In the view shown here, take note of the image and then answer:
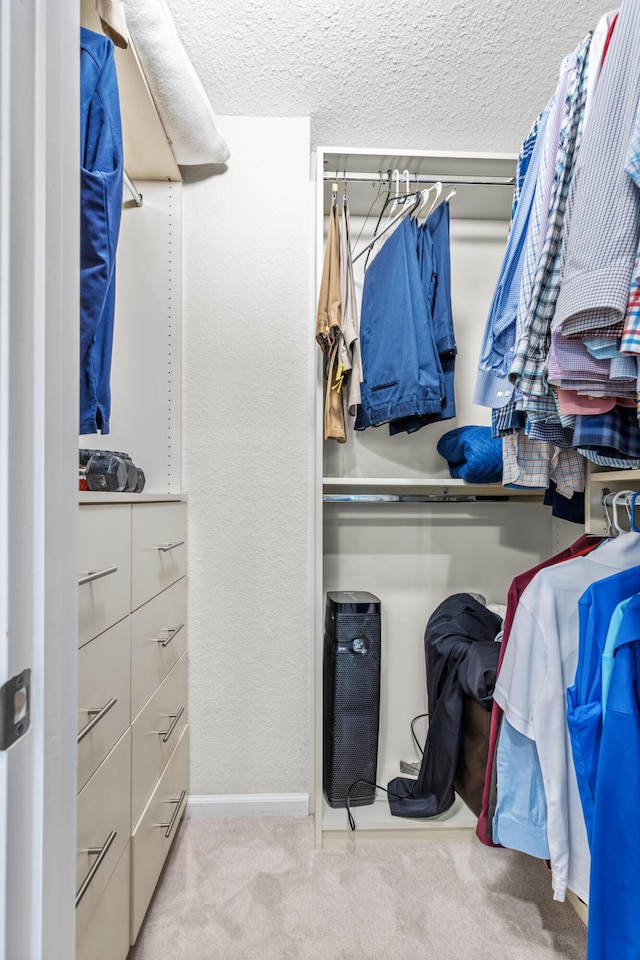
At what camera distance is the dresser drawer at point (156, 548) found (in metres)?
1.28

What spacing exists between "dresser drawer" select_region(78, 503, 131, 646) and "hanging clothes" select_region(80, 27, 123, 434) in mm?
181

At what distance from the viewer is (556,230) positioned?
0.95 m

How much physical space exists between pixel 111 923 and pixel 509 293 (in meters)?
1.46

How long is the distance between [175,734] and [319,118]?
6.68ft

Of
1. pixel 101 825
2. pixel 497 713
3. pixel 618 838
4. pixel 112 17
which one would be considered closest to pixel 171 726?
pixel 101 825

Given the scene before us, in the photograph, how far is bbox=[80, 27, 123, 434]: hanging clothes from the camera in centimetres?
99

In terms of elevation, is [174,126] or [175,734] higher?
[174,126]

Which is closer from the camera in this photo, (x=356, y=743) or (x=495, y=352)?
(x=495, y=352)

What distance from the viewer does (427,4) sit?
148 centimetres

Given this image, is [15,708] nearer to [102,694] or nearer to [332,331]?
[102,694]

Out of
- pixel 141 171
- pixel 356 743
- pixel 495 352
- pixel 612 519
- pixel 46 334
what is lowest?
pixel 356 743

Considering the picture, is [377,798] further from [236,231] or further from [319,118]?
[319,118]

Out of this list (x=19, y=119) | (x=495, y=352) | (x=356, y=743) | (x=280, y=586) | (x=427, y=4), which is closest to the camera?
(x=19, y=119)

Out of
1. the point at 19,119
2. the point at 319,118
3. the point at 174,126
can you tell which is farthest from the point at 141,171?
the point at 19,119
